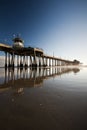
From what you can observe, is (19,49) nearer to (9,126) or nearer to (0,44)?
(0,44)

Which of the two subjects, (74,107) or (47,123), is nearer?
(47,123)

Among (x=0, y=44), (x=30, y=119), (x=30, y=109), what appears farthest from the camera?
(x=0, y=44)

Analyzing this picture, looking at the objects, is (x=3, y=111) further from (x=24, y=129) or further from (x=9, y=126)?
(x=24, y=129)

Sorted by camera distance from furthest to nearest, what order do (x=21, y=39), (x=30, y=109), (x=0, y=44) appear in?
(x=21, y=39) → (x=0, y=44) → (x=30, y=109)

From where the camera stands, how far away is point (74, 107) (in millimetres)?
3635

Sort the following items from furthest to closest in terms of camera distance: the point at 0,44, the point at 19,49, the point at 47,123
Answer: the point at 19,49 < the point at 0,44 < the point at 47,123

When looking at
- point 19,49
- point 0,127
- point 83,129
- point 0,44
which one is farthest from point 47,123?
point 19,49

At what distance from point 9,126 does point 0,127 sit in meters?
0.17

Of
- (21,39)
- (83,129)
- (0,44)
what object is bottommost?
(83,129)

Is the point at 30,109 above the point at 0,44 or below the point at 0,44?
below

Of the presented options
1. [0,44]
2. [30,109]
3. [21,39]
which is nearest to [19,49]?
[21,39]

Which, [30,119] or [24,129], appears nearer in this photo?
[24,129]

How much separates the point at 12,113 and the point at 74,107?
1730 mm

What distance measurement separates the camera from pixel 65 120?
275 centimetres
